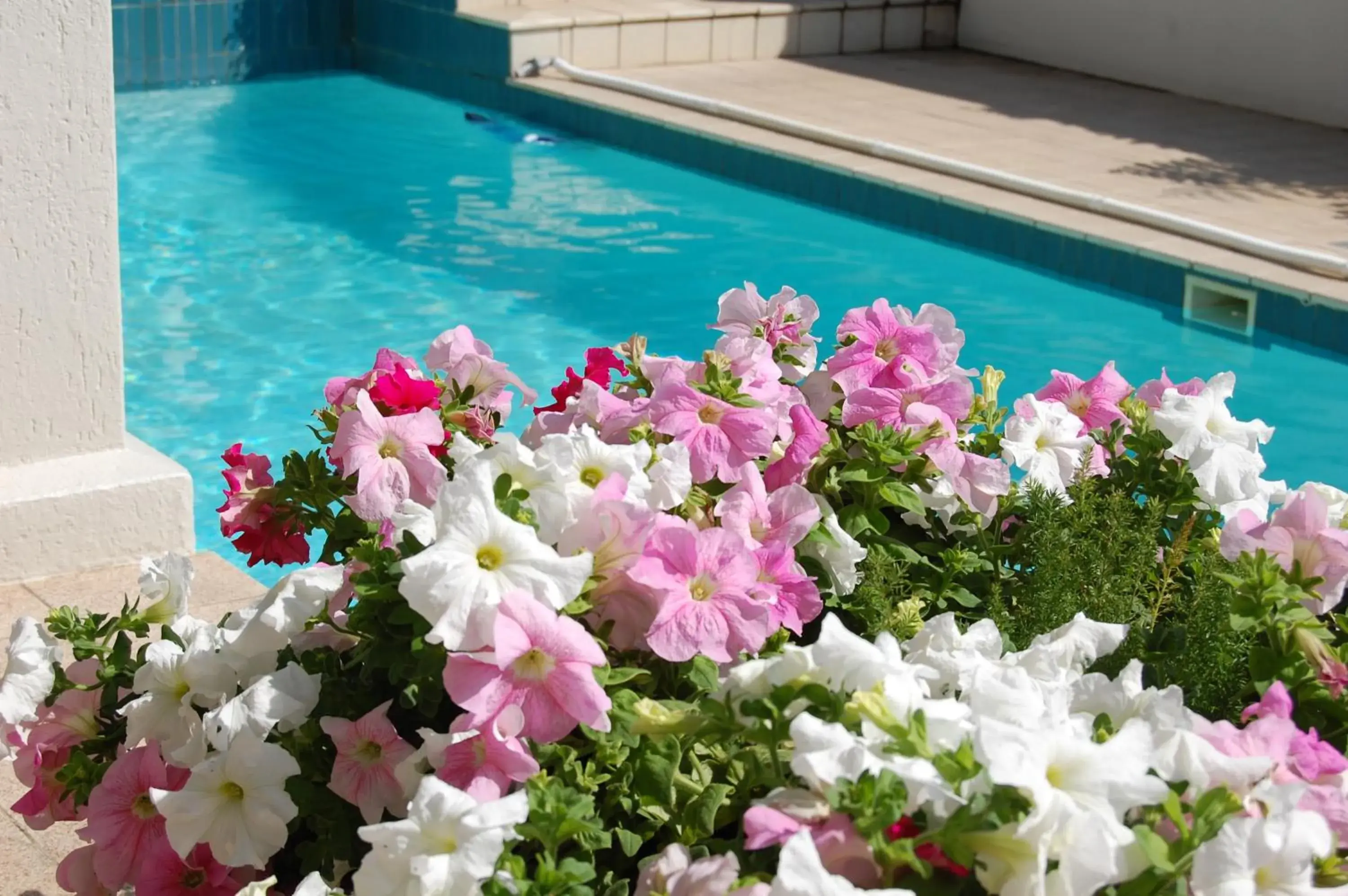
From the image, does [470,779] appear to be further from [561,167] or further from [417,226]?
[561,167]

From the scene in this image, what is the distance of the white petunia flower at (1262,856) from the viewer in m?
1.07

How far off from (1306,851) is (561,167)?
325 inches

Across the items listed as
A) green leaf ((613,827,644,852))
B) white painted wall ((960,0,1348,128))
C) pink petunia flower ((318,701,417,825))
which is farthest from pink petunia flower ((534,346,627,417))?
white painted wall ((960,0,1348,128))

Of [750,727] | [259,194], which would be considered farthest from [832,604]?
[259,194]

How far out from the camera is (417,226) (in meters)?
Answer: 8.15

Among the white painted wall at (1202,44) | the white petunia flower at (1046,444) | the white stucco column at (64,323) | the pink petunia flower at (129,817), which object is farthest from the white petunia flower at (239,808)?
the white painted wall at (1202,44)

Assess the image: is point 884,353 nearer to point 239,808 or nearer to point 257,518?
point 257,518

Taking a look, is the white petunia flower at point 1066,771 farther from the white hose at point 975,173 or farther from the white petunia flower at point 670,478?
the white hose at point 975,173

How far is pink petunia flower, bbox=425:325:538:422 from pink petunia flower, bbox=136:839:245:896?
565 millimetres

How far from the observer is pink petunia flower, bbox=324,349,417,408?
1.79m

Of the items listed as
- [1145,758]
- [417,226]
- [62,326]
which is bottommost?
[417,226]

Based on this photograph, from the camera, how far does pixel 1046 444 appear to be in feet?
6.15

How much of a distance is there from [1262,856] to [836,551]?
2.10 feet

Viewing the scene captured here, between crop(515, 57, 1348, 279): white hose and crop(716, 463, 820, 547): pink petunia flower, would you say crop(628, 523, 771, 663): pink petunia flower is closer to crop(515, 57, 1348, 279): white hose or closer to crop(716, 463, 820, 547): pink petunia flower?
crop(716, 463, 820, 547): pink petunia flower
